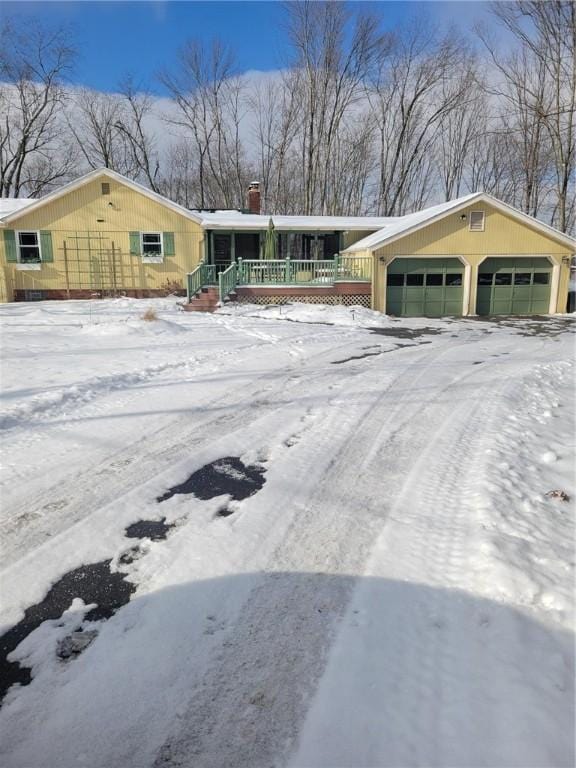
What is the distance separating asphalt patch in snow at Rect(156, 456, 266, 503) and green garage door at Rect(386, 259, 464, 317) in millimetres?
15485

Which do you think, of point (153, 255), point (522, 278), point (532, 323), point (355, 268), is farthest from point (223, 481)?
point (522, 278)

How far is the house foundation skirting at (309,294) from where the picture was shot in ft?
57.7

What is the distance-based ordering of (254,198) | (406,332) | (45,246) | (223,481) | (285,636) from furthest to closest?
(254,198)
(45,246)
(406,332)
(223,481)
(285,636)

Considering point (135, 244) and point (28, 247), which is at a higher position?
point (135, 244)

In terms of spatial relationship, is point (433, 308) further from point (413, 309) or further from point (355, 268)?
point (355, 268)

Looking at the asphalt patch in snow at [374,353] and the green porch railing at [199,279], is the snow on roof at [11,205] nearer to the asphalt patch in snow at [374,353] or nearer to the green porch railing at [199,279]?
the green porch railing at [199,279]

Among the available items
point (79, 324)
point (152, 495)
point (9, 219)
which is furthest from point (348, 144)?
point (152, 495)

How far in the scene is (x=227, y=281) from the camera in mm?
17188

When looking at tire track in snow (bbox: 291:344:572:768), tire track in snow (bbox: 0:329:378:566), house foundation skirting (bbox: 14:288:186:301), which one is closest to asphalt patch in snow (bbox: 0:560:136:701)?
tire track in snow (bbox: 0:329:378:566)

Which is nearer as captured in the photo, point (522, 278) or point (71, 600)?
point (71, 600)

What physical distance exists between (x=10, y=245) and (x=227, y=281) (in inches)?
360

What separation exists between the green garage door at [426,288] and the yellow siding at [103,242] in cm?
842

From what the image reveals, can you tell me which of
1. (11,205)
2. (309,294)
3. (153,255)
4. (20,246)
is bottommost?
(309,294)

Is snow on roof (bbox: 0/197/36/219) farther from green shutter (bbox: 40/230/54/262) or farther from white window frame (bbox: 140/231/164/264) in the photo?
white window frame (bbox: 140/231/164/264)
